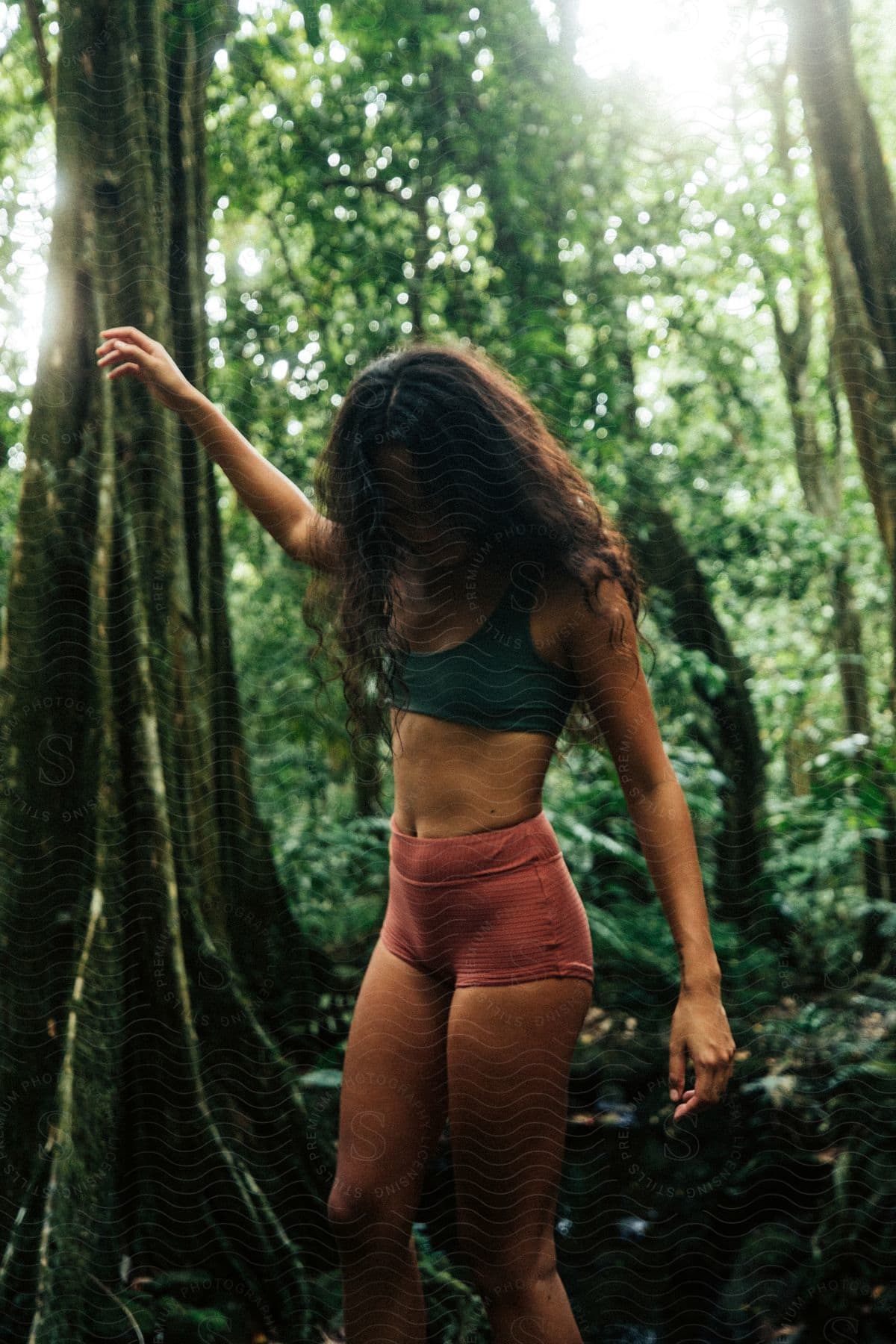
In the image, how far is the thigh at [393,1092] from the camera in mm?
1021

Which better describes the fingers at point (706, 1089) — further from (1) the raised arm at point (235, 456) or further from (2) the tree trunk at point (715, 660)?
(2) the tree trunk at point (715, 660)

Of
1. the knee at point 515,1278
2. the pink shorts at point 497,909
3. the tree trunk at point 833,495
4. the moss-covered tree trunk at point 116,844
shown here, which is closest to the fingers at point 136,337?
the moss-covered tree trunk at point 116,844

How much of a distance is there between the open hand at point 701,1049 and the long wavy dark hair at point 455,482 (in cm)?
32

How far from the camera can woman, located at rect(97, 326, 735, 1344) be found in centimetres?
98

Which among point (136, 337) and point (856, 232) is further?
point (856, 232)

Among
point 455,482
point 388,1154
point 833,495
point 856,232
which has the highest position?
point 833,495

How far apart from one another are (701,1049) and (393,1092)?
0.32 meters

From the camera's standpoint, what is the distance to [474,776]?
103cm

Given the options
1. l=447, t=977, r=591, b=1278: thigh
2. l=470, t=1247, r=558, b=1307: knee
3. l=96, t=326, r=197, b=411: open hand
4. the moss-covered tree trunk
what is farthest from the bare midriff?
the moss-covered tree trunk

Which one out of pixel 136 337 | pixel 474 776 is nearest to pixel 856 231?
pixel 136 337

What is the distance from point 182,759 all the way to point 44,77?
4.82 ft

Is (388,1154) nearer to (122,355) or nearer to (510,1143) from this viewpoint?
(510,1143)

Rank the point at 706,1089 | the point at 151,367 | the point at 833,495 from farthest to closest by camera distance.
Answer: the point at 833,495 → the point at 151,367 → the point at 706,1089

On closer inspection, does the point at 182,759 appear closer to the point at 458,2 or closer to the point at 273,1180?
the point at 273,1180
